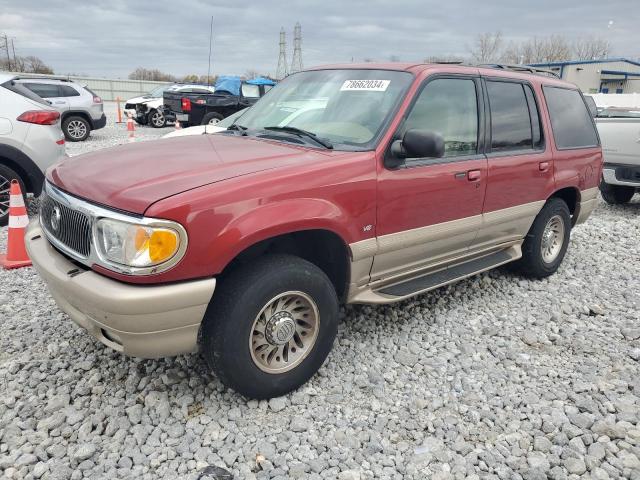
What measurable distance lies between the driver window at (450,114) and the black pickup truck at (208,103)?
507 inches

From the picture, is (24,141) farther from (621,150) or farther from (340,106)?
(621,150)

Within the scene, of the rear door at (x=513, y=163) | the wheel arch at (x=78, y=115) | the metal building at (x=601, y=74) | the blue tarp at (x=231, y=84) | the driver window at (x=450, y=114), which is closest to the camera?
the driver window at (x=450, y=114)

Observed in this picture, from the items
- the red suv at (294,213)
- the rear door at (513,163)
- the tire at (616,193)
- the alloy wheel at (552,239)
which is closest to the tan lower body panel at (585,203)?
the alloy wheel at (552,239)

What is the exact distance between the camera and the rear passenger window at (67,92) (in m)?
14.2

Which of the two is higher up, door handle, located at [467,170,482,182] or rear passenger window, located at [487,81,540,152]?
rear passenger window, located at [487,81,540,152]

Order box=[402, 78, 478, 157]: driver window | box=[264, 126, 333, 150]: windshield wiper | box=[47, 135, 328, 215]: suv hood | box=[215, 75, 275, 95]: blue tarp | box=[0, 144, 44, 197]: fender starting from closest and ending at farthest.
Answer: box=[47, 135, 328, 215]: suv hood → box=[264, 126, 333, 150]: windshield wiper → box=[402, 78, 478, 157]: driver window → box=[0, 144, 44, 197]: fender → box=[215, 75, 275, 95]: blue tarp

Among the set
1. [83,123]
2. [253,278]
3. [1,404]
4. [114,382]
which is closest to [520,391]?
[253,278]

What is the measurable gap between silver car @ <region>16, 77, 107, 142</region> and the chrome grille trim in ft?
41.6

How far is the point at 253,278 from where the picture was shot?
2697 millimetres

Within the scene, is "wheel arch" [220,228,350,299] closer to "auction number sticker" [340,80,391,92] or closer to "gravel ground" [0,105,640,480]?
"gravel ground" [0,105,640,480]

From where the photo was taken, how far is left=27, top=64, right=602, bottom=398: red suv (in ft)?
8.10

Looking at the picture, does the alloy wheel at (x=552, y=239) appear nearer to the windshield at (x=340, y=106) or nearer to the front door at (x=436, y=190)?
the front door at (x=436, y=190)

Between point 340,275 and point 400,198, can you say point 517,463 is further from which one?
point 400,198

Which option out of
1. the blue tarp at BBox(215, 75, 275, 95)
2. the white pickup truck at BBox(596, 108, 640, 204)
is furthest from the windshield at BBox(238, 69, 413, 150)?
the blue tarp at BBox(215, 75, 275, 95)
